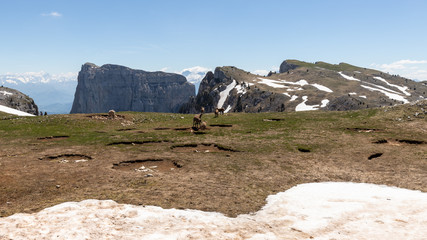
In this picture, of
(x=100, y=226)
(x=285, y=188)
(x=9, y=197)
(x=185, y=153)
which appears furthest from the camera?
(x=185, y=153)

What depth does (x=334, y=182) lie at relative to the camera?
17.0 m

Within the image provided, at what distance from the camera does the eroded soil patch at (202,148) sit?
2606 cm

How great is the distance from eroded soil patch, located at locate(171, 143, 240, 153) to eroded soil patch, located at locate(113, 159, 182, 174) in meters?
4.15

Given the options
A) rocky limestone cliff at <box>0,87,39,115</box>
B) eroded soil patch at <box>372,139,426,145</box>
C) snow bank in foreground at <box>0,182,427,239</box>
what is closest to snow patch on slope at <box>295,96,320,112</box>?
eroded soil patch at <box>372,139,426,145</box>

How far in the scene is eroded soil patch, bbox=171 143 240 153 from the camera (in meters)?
26.1

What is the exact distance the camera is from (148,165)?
69.1 ft

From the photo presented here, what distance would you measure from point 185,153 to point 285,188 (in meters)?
10.7

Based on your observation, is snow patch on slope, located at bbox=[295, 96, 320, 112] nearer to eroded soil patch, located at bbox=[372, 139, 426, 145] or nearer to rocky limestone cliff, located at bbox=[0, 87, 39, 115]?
eroded soil patch, located at bbox=[372, 139, 426, 145]

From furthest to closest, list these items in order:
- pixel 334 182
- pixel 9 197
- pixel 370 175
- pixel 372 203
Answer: pixel 370 175 → pixel 334 182 → pixel 9 197 → pixel 372 203

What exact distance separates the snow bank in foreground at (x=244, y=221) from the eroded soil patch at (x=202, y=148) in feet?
41.7

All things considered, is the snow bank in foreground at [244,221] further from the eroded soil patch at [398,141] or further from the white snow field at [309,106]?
the white snow field at [309,106]

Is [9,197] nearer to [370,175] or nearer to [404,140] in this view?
[370,175]

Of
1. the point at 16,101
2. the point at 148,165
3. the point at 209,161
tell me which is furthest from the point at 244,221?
the point at 16,101

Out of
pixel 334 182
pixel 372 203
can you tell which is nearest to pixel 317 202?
pixel 372 203
